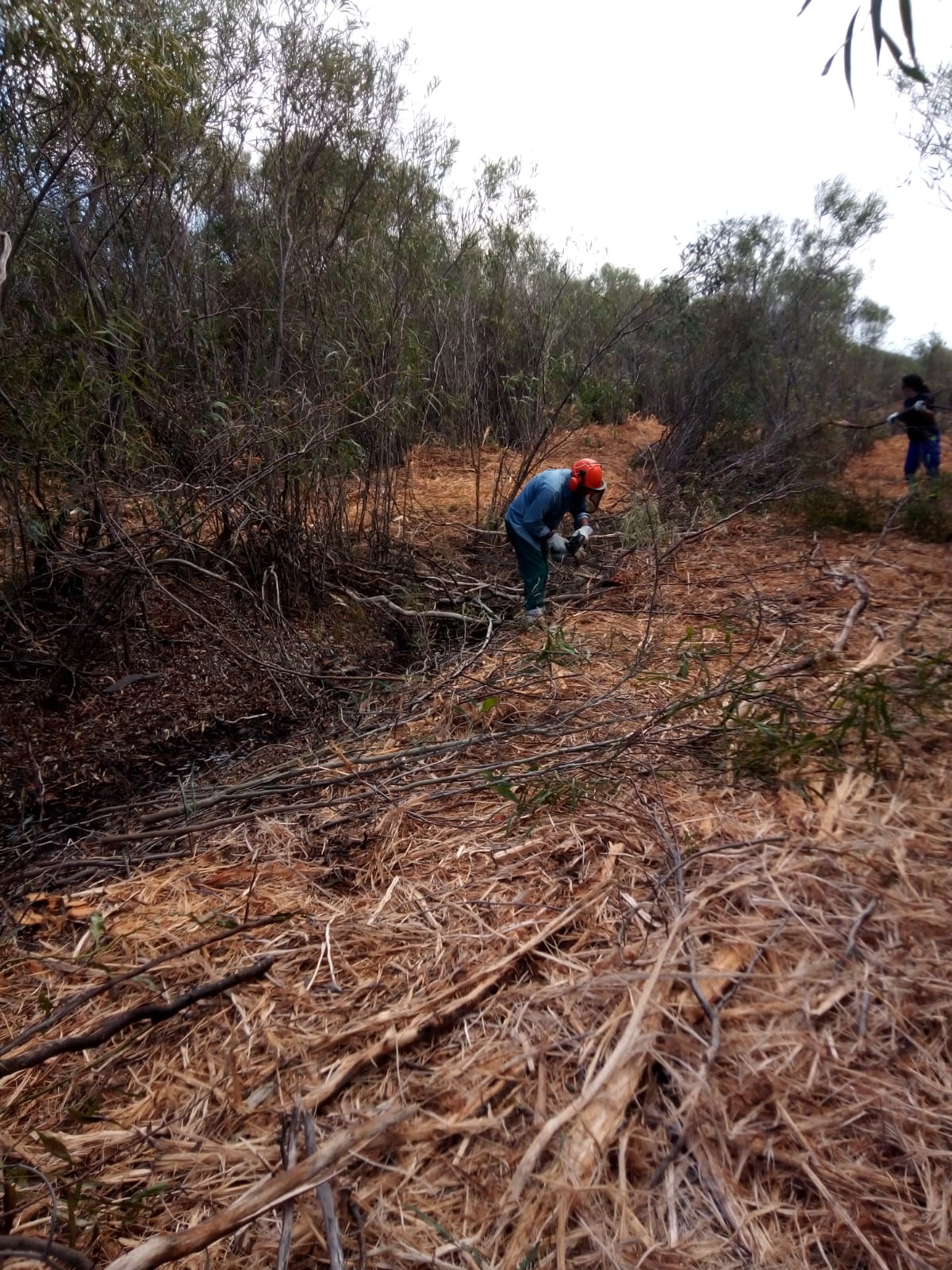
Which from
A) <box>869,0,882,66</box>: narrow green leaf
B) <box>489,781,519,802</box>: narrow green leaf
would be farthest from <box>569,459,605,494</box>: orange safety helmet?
<box>869,0,882,66</box>: narrow green leaf

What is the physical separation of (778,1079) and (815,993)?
0.78 feet

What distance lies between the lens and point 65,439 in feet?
12.7

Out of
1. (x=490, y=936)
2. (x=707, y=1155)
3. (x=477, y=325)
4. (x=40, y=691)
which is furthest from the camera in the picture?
(x=477, y=325)

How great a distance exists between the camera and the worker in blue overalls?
5184 millimetres

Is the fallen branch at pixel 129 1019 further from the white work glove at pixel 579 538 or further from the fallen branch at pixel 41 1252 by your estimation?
the white work glove at pixel 579 538

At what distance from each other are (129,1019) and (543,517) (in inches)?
163

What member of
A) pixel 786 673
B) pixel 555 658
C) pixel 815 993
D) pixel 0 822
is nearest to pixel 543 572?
pixel 555 658

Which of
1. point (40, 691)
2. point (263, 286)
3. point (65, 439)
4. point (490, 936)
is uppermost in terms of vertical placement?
point (263, 286)

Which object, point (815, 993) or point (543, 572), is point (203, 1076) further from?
point (543, 572)

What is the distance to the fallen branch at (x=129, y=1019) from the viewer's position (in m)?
1.52

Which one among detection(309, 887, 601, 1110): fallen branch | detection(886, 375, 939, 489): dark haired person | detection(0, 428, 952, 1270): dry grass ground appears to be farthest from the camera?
detection(886, 375, 939, 489): dark haired person

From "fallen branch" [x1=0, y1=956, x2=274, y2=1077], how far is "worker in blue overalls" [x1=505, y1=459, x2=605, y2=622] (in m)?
3.58

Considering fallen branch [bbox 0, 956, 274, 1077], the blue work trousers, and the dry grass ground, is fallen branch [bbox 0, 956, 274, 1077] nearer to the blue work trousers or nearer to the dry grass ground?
the dry grass ground

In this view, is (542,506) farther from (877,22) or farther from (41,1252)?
(41,1252)
